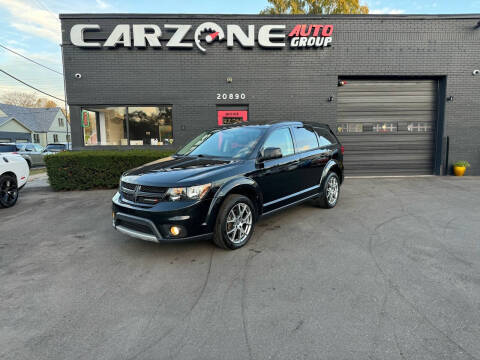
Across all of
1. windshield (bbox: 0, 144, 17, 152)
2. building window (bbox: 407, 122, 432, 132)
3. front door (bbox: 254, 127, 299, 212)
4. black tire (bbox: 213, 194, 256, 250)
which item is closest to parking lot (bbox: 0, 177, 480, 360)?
black tire (bbox: 213, 194, 256, 250)

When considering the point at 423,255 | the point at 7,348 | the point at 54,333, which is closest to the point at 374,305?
the point at 423,255

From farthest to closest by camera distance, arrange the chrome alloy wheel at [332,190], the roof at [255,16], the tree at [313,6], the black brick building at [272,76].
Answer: the tree at [313,6]
the black brick building at [272,76]
the roof at [255,16]
the chrome alloy wheel at [332,190]

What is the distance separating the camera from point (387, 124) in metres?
10.5

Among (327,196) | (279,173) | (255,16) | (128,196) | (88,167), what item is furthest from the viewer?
(255,16)

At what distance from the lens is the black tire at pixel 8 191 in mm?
6609

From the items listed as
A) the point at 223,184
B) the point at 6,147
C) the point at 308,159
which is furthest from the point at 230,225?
the point at 6,147

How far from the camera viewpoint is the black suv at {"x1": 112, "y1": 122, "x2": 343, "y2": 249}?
349 centimetres

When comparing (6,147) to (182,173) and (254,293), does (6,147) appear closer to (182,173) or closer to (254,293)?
(182,173)

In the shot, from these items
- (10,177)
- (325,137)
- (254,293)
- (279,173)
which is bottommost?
(254,293)

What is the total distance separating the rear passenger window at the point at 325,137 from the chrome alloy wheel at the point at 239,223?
2582 mm

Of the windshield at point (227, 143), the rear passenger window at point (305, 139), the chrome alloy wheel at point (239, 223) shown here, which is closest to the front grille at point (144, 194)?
the chrome alloy wheel at point (239, 223)

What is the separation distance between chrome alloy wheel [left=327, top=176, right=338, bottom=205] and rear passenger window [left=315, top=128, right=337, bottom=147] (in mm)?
756

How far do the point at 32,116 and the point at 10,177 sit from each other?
172 ft

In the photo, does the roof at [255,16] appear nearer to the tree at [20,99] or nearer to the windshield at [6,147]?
the windshield at [6,147]
